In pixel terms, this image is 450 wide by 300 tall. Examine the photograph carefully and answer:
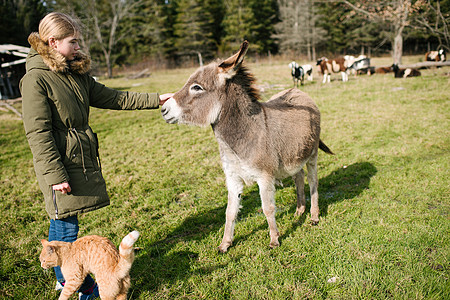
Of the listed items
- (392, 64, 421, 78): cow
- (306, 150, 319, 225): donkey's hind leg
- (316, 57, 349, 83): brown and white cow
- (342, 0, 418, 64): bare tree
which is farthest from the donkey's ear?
(342, 0, 418, 64): bare tree

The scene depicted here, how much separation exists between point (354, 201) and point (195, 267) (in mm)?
2965

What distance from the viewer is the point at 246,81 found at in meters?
3.36

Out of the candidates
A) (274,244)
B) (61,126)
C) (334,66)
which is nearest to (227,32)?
(334,66)

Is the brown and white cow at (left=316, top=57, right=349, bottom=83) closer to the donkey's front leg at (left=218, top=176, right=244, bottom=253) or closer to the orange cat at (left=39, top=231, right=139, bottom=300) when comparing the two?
the donkey's front leg at (left=218, top=176, right=244, bottom=253)

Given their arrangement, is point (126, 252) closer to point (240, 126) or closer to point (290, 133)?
point (240, 126)

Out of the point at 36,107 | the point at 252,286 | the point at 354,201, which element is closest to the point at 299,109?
the point at 354,201

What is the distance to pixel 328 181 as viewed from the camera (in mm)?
5484

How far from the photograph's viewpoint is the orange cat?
94.1 inches

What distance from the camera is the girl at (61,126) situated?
2348 mm

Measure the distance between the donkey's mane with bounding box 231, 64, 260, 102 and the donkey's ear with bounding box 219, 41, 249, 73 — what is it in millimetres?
213

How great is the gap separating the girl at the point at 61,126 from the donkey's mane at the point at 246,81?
1.68m

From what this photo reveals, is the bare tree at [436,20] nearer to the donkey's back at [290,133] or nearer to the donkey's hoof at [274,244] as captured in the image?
the donkey's back at [290,133]

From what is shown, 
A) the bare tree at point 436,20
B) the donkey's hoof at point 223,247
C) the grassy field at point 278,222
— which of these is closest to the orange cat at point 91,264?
the grassy field at point 278,222

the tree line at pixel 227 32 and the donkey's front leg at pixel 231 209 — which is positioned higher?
the tree line at pixel 227 32
